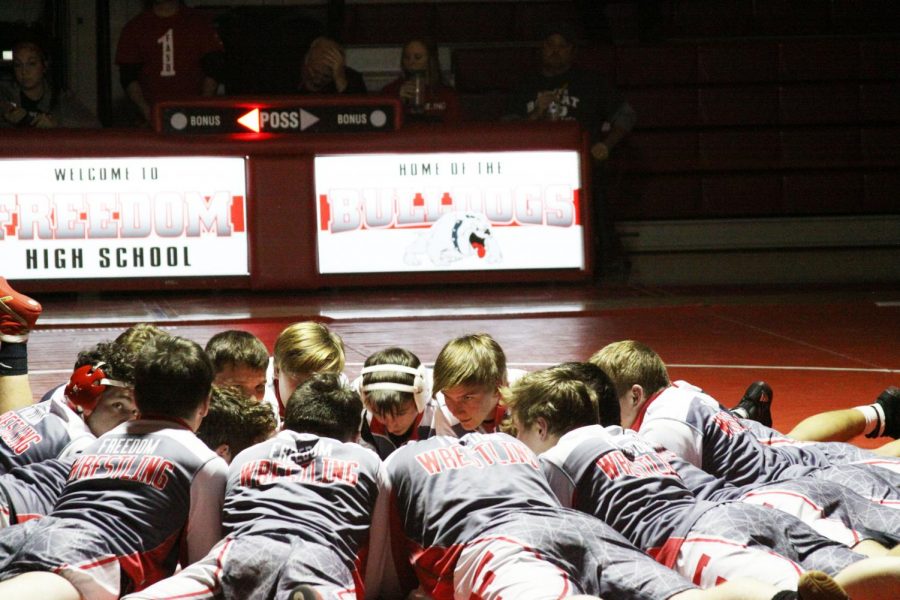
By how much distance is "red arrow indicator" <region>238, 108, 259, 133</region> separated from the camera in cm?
1093

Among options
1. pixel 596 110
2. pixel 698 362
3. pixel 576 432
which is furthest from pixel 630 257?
pixel 576 432

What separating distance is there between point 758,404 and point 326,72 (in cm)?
627

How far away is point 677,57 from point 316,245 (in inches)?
183

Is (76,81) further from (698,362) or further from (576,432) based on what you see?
(576,432)

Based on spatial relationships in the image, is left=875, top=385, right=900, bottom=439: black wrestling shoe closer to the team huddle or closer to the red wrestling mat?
the red wrestling mat

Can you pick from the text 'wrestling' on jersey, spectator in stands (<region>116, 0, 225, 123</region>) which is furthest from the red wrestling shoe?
spectator in stands (<region>116, 0, 225, 123</region>)

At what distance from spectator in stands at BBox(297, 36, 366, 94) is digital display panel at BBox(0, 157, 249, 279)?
1003mm

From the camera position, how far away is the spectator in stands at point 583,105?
1166 cm

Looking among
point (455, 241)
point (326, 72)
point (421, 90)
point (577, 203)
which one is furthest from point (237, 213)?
point (577, 203)

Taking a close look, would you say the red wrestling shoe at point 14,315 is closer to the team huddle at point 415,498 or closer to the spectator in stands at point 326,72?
the team huddle at point 415,498

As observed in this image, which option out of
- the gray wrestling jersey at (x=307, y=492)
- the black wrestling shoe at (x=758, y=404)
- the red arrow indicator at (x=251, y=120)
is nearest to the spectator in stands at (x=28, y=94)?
the red arrow indicator at (x=251, y=120)

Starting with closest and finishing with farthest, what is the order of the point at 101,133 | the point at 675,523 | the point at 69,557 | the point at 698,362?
the point at 69,557
the point at 675,523
the point at 698,362
the point at 101,133

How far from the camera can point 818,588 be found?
317cm

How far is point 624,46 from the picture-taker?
13484 mm
